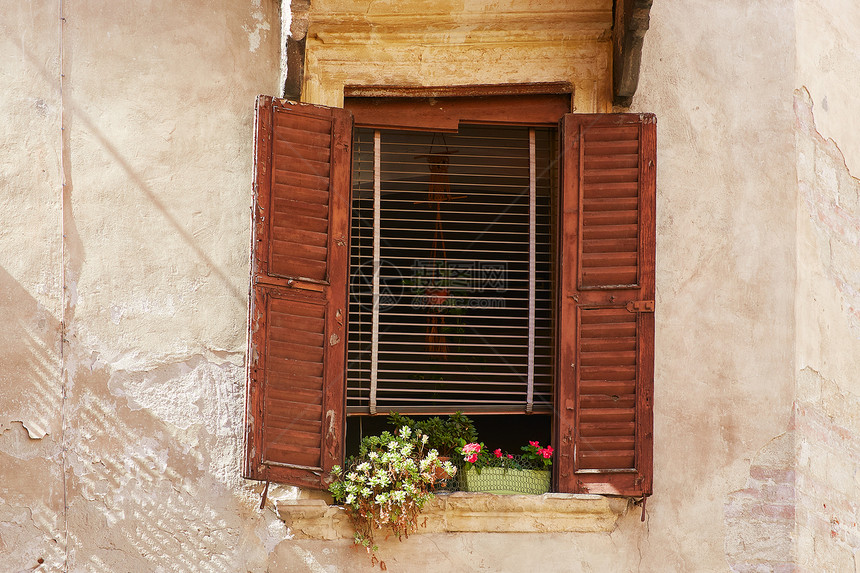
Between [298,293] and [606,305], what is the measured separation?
4.84 ft

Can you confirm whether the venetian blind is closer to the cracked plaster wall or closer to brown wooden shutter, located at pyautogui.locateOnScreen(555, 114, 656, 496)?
brown wooden shutter, located at pyautogui.locateOnScreen(555, 114, 656, 496)

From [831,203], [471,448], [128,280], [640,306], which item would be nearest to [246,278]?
[128,280]

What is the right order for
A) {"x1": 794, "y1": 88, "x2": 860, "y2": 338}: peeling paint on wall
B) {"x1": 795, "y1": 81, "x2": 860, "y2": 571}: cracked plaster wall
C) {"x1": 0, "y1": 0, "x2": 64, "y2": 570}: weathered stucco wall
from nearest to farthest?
{"x1": 0, "y1": 0, "x2": 64, "y2": 570}: weathered stucco wall, {"x1": 795, "y1": 81, "x2": 860, "y2": 571}: cracked plaster wall, {"x1": 794, "y1": 88, "x2": 860, "y2": 338}: peeling paint on wall

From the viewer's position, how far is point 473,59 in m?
4.69

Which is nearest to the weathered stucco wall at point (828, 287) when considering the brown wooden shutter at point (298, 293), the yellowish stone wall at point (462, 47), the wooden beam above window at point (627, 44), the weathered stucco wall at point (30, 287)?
the wooden beam above window at point (627, 44)

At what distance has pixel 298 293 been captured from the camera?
4.28m

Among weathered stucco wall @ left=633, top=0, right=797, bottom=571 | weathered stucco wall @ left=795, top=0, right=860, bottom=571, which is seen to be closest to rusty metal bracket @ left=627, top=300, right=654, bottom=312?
weathered stucco wall @ left=633, top=0, right=797, bottom=571

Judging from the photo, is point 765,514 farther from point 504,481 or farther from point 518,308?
point 518,308

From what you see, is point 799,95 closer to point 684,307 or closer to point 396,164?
point 684,307

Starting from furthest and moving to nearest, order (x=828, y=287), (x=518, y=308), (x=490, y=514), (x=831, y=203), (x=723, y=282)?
(x=831, y=203) → (x=828, y=287) → (x=518, y=308) → (x=723, y=282) → (x=490, y=514)

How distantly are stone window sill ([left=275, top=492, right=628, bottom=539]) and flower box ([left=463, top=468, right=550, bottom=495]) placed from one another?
0.09 m

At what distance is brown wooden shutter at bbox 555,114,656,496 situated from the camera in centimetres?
430

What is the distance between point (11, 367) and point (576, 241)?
2738 mm

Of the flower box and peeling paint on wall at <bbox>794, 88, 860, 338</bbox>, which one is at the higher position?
peeling paint on wall at <bbox>794, 88, 860, 338</bbox>
